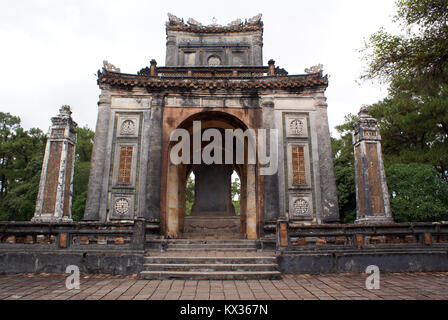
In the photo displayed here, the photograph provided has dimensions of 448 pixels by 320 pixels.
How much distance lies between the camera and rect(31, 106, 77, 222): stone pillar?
11.2 m

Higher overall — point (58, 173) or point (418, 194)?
point (58, 173)

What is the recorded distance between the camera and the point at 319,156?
13836 millimetres

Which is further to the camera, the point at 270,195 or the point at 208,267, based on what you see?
the point at 270,195

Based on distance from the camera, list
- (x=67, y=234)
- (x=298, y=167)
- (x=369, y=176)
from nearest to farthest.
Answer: (x=67, y=234) → (x=369, y=176) → (x=298, y=167)

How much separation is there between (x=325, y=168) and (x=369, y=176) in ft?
8.60

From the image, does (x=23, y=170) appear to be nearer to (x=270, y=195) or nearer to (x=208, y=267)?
(x=270, y=195)

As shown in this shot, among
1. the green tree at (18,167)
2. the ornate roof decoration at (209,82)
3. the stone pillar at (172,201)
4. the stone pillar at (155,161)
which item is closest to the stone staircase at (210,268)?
the stone pillar at (155,161)

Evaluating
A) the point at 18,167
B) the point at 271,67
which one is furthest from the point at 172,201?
the point at 18,167

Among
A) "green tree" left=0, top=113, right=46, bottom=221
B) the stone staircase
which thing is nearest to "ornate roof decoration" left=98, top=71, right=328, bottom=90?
the stone staircase

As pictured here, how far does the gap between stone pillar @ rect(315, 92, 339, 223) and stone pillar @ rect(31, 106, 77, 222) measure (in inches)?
425

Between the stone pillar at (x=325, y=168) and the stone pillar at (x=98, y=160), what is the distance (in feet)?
32.9

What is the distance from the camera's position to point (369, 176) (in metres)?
11.1
